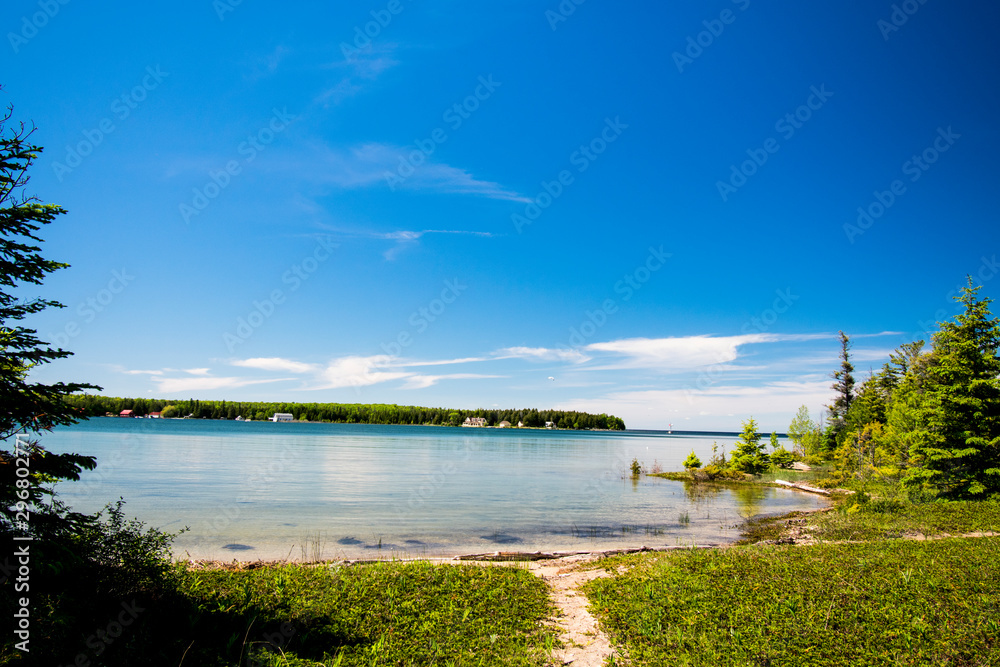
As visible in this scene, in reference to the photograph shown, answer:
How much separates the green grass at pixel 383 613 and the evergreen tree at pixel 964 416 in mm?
23391

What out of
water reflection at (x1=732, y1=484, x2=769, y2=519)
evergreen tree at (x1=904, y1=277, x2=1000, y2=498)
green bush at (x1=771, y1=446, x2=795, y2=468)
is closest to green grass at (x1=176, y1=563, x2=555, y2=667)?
water reflection at (x1=732, y1=484, x2=769, y2=519)

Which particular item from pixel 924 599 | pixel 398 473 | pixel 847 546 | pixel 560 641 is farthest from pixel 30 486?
pixel 398 473

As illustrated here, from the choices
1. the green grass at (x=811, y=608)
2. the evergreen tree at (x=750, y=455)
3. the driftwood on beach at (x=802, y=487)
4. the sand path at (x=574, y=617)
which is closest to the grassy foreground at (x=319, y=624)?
the sand path at (x=574, y=617)

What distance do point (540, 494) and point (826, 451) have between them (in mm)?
46666

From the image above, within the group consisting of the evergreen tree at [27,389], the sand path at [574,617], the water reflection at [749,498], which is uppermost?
the evergreen tree at [27,389]

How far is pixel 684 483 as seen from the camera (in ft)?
140

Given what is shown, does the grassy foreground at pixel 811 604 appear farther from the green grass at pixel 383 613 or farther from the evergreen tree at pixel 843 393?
the evergreen tree at pixel 843 393

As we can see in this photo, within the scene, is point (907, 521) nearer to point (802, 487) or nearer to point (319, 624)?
point (802, 487)

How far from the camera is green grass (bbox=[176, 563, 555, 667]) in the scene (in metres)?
8.01

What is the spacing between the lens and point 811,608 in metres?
9.38

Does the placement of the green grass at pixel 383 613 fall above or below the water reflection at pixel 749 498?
above

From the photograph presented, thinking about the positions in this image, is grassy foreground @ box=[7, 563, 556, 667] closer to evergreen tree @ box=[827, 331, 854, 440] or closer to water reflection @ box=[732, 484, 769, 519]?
water reflection @ box=[732, 484, 769, 519]

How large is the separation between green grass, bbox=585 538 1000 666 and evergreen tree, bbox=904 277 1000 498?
1257 cm

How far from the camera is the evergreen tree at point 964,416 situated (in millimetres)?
22953
